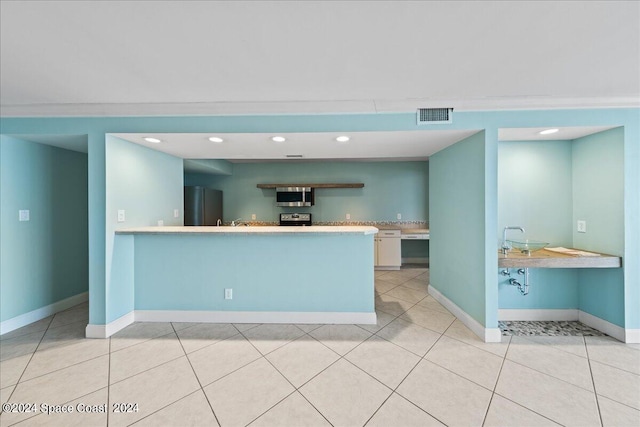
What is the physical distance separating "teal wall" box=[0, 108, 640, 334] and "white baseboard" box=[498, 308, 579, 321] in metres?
0.51

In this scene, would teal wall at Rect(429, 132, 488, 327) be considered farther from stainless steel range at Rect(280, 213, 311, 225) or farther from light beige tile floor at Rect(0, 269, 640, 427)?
stainless steel range at Rect(280, 213, 311, 225)

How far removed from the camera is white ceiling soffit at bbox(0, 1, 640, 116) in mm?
1240

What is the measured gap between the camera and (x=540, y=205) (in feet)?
9.39

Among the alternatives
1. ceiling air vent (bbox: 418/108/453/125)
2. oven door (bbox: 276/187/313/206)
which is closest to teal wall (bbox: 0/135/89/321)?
oven door (bbox: 276/187/313/206)

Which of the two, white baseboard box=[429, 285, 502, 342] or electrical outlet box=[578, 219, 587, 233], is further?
electrical outlet box=[578, 219, 587, 233]

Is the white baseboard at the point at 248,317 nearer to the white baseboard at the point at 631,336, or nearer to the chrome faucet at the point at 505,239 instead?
the chrome faucet at the point at 505,239

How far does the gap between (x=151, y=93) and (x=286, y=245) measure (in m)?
1.91

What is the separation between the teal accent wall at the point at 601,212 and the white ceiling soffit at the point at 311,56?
47cm

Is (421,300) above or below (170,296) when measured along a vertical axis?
below

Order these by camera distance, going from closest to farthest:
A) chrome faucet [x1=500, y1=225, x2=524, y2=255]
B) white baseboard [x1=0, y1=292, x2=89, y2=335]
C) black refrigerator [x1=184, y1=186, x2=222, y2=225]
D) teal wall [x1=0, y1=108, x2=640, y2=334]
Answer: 1. teal wall [x1=0, y1=108, x2=640, y2=334]
2. white baseboard [x1=0, y1=292, x2=89, y2=335]
3. chrome faucet [x1=500, y1=225, x2=524, y2=255]
4. black refrigerator [x1=184, y1=186, x2=222, y2=225]

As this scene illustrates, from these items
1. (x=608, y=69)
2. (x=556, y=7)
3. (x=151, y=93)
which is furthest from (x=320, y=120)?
(x=608, y=69)

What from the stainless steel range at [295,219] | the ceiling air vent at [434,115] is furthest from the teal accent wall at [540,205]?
the stainless steel range at [295,219]

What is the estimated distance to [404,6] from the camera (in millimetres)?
1194

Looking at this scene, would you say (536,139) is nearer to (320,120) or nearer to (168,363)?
(320,120)
